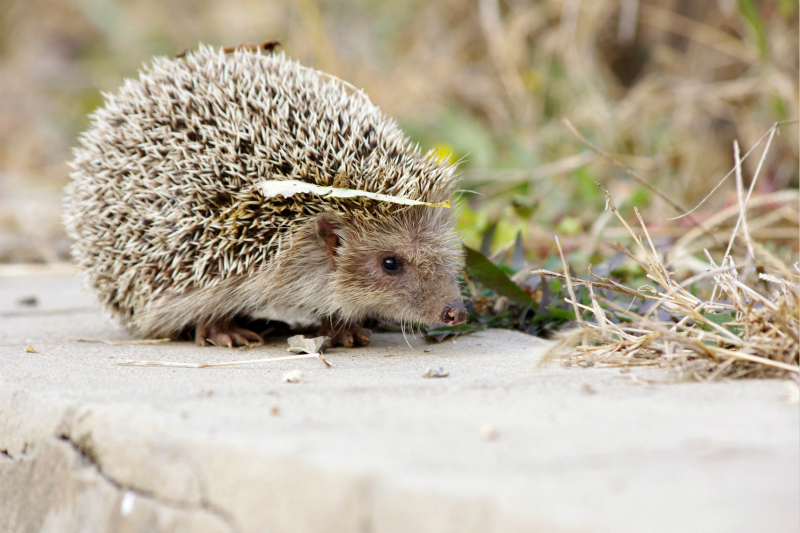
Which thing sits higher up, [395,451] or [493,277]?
[493,277]

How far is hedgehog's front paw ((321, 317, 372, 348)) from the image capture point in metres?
3.92

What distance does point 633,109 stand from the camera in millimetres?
7539

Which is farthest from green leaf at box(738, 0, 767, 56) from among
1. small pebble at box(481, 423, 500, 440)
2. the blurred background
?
small pebble at box(481, 423, 500, 440)

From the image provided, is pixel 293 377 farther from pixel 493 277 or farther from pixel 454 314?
pixel 493 277

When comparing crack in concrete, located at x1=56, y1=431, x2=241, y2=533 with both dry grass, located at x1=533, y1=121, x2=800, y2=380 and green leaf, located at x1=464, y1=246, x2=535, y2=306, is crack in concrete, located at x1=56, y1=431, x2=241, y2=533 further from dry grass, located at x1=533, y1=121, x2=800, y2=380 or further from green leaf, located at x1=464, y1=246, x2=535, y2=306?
green leaf, located at x1=464, y1=246, x2=535, y2=306

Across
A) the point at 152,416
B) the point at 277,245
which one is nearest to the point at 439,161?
the point at 277,245

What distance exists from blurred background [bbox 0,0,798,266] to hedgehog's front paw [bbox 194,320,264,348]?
2.14 metres

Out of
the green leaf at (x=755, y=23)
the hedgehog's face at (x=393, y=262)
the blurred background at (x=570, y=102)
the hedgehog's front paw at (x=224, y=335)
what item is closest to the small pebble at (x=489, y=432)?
the hedgehog's face at (x=393, y=262)

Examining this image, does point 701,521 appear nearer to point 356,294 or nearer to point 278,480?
point 278,480

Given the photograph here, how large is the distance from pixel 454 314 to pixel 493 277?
1.85 ft

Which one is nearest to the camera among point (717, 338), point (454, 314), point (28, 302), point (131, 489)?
point (131, 489)

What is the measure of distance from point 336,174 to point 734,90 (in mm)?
4815

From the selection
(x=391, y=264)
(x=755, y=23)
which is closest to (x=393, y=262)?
(x=391, y=264)

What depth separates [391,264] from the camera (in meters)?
3.91
